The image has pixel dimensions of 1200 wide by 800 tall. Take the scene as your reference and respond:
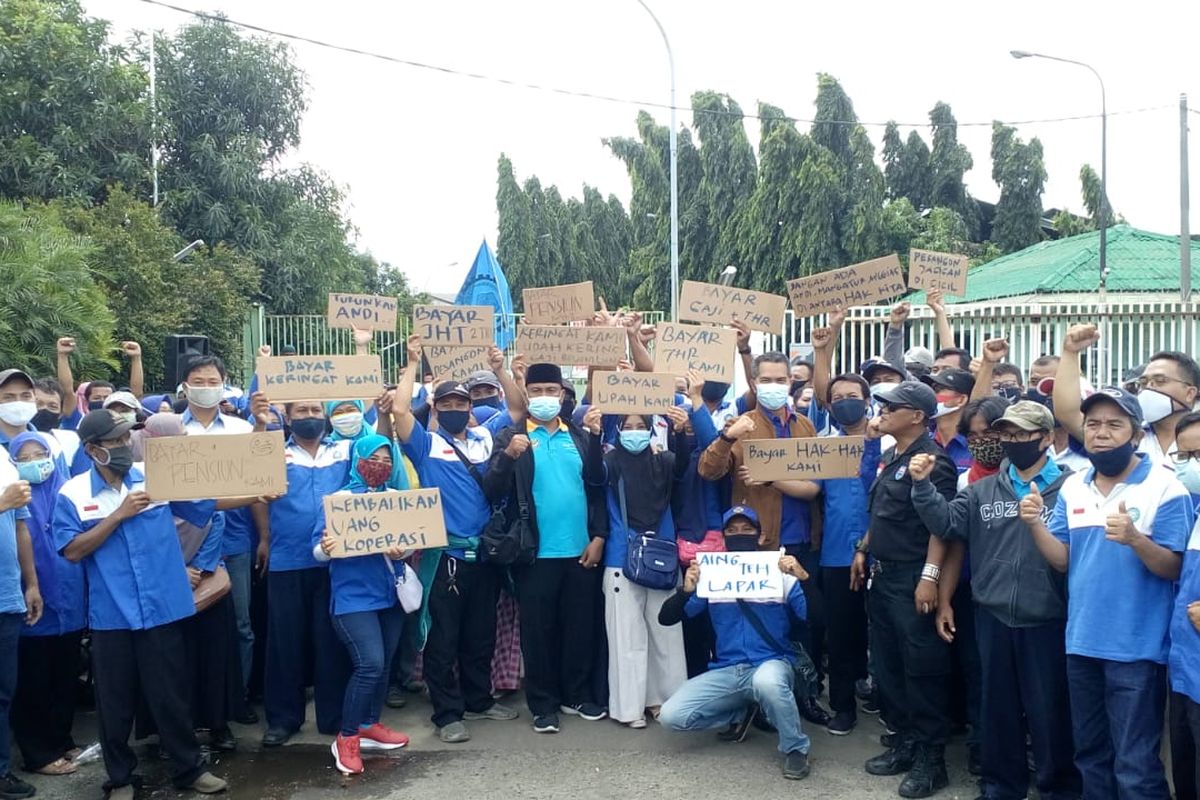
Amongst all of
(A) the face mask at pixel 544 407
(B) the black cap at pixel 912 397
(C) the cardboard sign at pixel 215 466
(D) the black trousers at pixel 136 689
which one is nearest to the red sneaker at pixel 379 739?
(D) the black trousers at pixel 136 689

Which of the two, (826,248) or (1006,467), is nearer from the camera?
(1006,467)

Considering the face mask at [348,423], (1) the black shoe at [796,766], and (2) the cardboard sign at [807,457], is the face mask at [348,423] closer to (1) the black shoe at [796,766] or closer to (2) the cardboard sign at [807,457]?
(2) the cardboard sign at [807,457]

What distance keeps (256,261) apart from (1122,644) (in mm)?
22388

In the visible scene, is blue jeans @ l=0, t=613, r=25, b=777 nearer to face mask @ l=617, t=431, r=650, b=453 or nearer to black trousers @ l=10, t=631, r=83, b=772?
black trousers @ l=10, t=631, r=83, b=772

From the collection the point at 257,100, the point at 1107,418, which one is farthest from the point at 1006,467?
the point at 257,100

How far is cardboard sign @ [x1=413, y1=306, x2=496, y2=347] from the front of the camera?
23.0 feet

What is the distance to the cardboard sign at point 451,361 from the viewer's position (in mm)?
7078

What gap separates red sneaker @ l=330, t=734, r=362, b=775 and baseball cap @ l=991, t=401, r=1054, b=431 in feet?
12.1

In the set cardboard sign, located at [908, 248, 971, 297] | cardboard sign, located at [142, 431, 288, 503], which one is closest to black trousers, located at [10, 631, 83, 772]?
cardboard sign, located at [142, 431, 288, 503]

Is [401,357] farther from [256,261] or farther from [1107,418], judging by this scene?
[1107,418]

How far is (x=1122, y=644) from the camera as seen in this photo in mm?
4254

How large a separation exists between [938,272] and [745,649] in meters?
3.45

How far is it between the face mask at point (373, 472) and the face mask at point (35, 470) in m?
1.62

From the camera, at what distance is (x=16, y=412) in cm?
577
